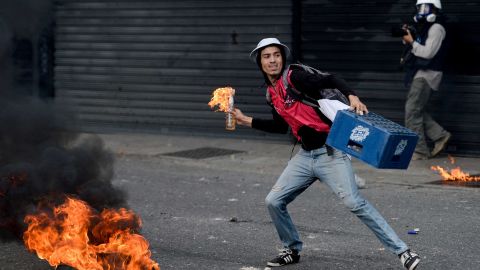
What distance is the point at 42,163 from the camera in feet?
22.2

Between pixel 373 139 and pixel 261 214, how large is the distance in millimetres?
3385

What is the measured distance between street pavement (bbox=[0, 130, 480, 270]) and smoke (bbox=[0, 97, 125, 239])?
1.67 feet

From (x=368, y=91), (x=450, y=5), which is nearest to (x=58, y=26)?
(x=368, y=91)

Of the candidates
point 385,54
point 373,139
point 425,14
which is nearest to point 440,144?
point 385,54

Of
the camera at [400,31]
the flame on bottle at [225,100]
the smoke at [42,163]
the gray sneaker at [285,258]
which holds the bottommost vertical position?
the gray sneaker at [285,258]

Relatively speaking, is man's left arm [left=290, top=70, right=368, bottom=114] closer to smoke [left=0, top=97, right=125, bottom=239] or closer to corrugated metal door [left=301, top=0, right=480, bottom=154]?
smoke [left=0, top=97, right=125, bottom=239]

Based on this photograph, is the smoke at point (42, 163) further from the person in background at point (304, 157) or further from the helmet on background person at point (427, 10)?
the helmet on background person at point (427, 10)

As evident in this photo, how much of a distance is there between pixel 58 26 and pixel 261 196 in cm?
764

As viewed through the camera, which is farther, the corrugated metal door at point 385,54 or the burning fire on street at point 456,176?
the corrugated metal door at point 385,54

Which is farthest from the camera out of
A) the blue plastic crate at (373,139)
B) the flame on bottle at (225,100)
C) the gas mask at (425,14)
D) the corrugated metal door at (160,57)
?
the corrugated metal door at (160,57)

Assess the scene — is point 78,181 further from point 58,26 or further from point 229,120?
point 58,26

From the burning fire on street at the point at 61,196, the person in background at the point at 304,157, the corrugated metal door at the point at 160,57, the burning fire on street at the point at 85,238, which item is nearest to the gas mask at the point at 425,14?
the corrugated metal door at the point at 160,57

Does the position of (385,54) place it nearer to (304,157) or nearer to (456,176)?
(456,176)

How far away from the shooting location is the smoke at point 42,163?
22.0ft
